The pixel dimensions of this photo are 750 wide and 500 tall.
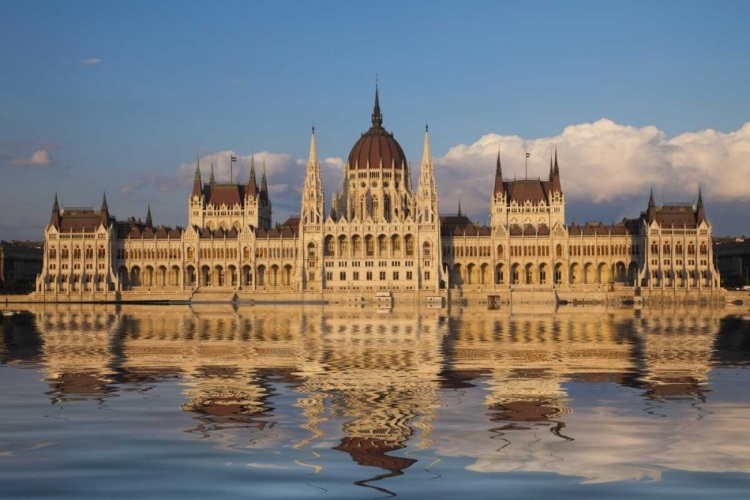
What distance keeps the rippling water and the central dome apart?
131406 mm

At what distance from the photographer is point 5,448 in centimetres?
1870

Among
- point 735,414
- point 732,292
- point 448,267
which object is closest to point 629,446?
point 735,414

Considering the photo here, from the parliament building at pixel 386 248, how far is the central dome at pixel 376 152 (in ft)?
1.01

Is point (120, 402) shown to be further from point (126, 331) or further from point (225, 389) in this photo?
point (126, 331)

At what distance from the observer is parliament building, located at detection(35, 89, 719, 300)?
162 m

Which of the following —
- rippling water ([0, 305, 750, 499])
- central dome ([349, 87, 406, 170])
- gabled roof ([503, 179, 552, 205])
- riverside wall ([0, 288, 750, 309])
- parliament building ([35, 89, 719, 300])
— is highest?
central dome ([349, 87, 406, 170])

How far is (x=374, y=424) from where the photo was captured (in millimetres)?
21656

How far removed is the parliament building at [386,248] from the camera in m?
162

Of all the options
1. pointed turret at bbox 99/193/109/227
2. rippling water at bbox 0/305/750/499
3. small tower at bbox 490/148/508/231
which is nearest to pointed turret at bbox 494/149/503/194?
small tower at bbox 490/148/508/231

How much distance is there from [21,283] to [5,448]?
16958cm

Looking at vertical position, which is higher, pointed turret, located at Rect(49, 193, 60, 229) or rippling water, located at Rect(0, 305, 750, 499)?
pointed turret, located at Rect(49, 193, 60, 229)

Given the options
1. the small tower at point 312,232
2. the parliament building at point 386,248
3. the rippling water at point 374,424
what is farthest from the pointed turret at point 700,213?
the rippling water at point 374,424

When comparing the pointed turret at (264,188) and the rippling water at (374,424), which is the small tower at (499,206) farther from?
the rippling water at (374,424)

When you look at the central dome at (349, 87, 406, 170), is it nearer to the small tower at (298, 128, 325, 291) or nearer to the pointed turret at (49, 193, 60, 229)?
the small tower at (298, 128, 325, 291)
